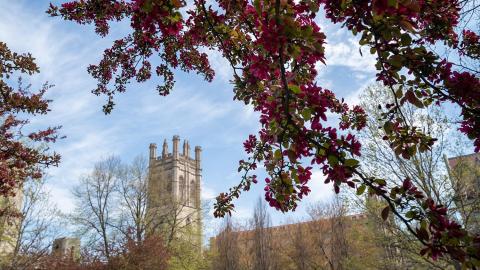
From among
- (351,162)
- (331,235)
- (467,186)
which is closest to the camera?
(351,162)

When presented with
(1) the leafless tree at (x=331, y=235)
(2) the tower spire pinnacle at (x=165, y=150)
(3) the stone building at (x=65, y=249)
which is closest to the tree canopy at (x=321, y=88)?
(3) the stone building at (x=65, y=249)

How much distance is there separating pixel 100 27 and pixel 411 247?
13.6 m

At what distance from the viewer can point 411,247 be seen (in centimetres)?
1381

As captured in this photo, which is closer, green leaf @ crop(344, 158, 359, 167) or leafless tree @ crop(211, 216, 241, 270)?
green leaf @ crop(344, 158, 359, 167)

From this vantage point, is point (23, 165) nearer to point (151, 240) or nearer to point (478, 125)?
point (478, 125)

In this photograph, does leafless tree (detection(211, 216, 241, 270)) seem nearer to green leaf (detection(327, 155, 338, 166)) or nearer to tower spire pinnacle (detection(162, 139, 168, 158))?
green leaf (detection(327, 155, 338, 166))

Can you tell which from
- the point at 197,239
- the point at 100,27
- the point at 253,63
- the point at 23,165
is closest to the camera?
the point at 253,63

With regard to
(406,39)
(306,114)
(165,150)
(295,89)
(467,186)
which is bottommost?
(306,114)

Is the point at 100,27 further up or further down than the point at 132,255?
further up

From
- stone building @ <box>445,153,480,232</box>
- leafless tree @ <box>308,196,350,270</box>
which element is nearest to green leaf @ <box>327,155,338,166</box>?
stone building @ <box>445,153,480,232</box>

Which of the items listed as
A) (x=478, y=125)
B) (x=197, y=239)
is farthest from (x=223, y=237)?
(x=478, y=125)

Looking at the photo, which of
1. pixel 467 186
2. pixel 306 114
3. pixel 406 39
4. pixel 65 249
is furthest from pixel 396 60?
pixel 65 249

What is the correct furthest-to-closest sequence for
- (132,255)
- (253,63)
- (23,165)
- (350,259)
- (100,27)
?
(350,259)
(132,255)
(23,165)
(100,27)
(253,63)

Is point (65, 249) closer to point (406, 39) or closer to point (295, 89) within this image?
→ point (295, 89)
